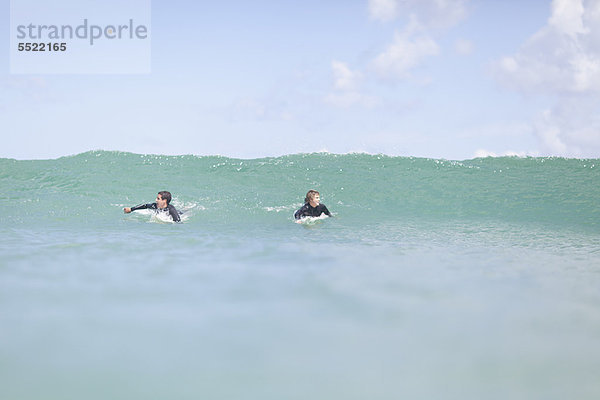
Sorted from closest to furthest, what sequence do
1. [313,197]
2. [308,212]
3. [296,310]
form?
[296,310]
[313,197]
[308,212]

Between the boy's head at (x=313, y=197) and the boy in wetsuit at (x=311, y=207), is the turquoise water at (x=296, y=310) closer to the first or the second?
the boy in wetsuit at (x=311, y=207)

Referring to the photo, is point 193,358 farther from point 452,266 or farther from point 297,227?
point 297,227

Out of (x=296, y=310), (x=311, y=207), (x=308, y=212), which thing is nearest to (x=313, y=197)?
(x=311, y=207)

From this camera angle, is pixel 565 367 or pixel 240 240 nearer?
pixel 565 367

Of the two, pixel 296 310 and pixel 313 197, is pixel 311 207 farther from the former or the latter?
pixel 296 310

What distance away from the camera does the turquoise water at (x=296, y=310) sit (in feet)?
11.4

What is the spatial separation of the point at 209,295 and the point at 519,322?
10.8 feet

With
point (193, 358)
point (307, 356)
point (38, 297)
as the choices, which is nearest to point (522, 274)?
point (307, 356)

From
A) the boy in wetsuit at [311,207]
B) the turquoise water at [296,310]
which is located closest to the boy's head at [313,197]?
the boy in wetsuit at [311,207]

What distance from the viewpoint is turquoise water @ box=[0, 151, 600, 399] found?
11.4 feet

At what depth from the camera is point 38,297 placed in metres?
5.44

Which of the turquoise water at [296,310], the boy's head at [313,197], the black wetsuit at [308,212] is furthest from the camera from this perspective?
the black wetsuit at [308,212]

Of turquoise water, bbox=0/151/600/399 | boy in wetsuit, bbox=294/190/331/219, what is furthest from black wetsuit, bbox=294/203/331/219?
turquoise water, bbox=0/151/600/399

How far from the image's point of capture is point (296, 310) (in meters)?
5.03
